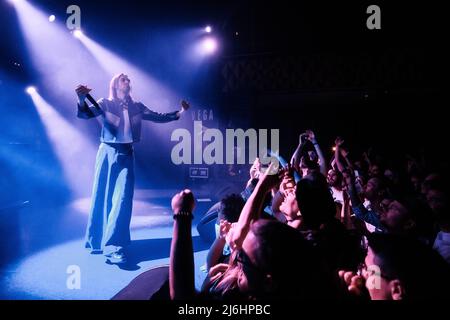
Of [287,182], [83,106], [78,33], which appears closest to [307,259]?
[287,182]

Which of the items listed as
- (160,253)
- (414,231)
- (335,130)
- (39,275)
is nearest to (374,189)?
(414,231)

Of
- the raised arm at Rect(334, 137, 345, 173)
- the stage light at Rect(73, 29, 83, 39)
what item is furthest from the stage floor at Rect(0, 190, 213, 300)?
the stage light at Rect(73, 29, 83, 39)

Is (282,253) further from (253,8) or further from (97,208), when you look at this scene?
(253,8)

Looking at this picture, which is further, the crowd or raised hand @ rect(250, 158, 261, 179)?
raised hand @ rect(250, 158, 261, 179)

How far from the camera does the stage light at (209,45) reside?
10.8m

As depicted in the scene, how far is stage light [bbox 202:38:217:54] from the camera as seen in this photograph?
1080 cm

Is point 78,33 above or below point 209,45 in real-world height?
below

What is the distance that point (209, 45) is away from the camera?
10867 millimetres

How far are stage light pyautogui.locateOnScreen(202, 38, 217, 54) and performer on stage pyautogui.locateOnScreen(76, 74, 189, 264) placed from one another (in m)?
7.68

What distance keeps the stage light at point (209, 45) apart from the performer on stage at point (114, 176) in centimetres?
768

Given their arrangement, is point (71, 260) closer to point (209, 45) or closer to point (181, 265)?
point (181, 265)

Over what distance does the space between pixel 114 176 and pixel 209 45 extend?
8.45 metres

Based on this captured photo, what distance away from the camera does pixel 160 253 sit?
12.6 ft

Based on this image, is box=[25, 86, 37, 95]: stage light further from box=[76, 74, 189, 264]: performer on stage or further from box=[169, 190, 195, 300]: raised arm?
box=[169, 190, 195, 300]: raised arm
